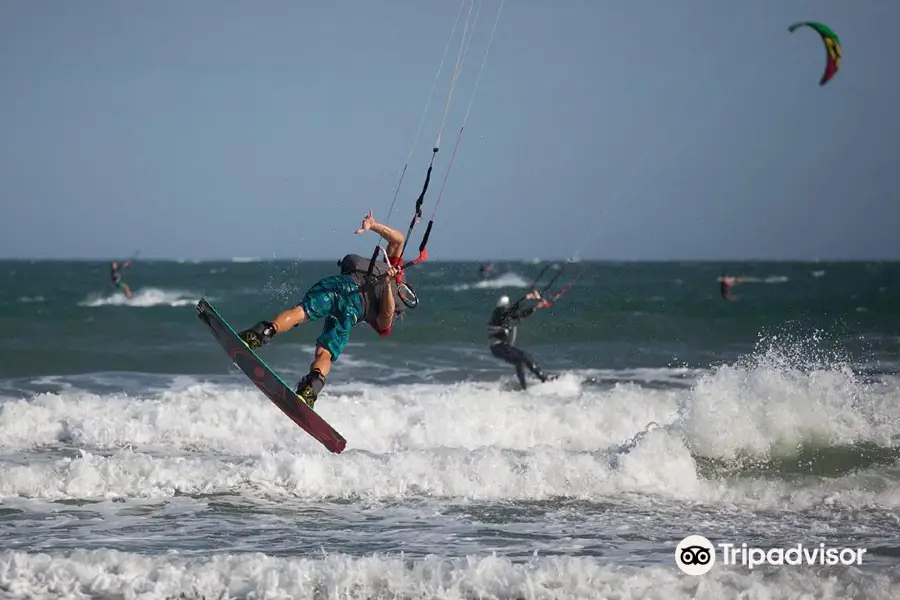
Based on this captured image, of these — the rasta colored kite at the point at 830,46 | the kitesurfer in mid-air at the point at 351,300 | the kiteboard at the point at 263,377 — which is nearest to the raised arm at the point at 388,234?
the kitesurfer in mid-air at the point at 351,300

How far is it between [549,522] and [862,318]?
1160 inches

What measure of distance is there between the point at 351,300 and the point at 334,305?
155mm

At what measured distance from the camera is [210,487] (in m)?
9.37

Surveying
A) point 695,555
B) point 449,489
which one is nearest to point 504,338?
point 449,489

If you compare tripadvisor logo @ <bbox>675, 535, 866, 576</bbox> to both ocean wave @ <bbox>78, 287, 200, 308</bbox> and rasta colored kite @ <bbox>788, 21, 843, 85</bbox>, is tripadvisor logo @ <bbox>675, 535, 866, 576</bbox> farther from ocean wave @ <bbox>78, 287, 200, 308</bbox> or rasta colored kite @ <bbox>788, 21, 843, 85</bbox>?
ocean wave @ <bbox>78, 287, 200, 308</bbox>

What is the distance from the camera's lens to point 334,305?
855 centimetres

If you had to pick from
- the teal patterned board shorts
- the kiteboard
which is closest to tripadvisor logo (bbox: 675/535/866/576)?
the kiteboard

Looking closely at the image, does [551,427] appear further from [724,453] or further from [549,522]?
[549,522]

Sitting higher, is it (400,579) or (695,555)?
(695,555)

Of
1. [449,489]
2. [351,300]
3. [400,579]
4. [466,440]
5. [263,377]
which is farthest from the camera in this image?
[466,440]

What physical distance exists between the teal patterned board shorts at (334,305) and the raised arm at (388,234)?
439 millimetres

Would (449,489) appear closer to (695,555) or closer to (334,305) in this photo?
(334,305)

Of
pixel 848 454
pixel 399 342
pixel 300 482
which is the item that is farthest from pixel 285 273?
pixel 399 342

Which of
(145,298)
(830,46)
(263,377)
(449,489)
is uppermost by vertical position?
(145,298)
